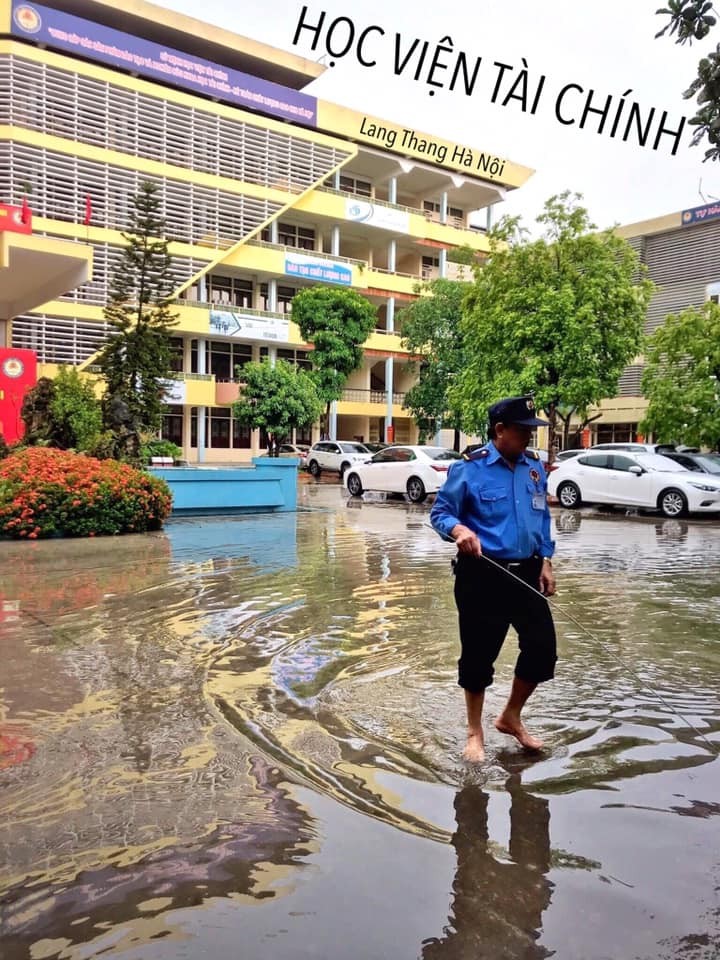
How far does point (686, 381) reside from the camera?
75.0 feet

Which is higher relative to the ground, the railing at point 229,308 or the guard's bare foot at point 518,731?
the railing at point 229,308

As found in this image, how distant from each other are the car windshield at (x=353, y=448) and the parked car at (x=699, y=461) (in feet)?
56.0

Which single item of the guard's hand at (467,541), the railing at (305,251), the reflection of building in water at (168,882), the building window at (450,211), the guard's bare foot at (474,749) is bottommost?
the reflection of building in water at (168,882)

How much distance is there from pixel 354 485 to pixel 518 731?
20.7 meters

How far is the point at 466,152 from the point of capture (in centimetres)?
5125

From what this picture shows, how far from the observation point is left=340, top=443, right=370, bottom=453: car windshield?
35.7 meters

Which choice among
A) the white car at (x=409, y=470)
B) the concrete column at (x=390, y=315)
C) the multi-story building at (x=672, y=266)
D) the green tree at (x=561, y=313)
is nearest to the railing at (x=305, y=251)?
the concrete column at (x=390, y=315)

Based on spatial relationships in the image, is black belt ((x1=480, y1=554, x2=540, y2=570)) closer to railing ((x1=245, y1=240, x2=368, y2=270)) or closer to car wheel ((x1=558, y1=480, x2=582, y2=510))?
car wheel ((x1=558, y1=480, x2=582, y2=510))

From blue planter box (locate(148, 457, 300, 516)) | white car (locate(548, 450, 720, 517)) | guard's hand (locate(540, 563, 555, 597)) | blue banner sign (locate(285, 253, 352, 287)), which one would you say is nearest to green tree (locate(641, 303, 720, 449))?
white car (locate(548, 450, 720, 517))

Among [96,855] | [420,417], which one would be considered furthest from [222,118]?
[96,855]

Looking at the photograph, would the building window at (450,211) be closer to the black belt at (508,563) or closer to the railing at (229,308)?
the railing at (229,308)

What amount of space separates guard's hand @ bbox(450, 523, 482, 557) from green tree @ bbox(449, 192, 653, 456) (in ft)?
66.4

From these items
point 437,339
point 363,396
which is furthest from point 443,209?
point 437,339

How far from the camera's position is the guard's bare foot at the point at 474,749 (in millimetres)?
3951
